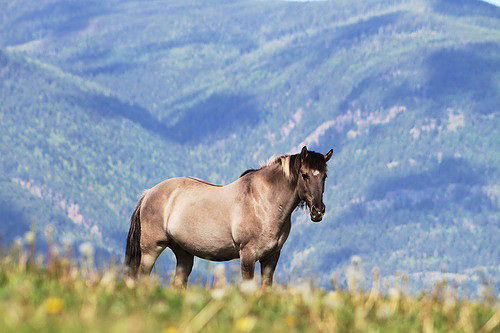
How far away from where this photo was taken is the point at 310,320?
6.53 meters

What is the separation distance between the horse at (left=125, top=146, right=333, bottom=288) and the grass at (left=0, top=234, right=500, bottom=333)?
3798mm

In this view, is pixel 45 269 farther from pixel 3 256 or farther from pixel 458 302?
pixel 458 302

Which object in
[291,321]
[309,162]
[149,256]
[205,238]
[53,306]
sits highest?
[53,306]

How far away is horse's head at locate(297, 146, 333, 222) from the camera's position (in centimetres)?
1262

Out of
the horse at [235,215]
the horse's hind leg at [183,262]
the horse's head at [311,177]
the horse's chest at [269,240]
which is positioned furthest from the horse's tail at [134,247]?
the horse's head at [311,177]

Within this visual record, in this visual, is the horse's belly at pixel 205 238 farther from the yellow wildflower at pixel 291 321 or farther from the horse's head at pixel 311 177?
the yellow wildflower at pixel 291 321

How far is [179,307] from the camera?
6.84 m

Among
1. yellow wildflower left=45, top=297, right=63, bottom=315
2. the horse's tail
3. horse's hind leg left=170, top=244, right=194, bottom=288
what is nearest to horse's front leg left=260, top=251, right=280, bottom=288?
horse's hind leg left=170, top=244, right=194, bottom=288

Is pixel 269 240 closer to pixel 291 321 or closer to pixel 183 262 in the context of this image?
pixel 183 262

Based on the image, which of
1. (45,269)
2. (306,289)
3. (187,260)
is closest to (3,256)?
(45,269)

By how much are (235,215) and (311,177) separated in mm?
1363

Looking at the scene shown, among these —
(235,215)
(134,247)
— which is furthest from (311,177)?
(134,247)

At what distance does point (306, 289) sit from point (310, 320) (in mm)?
401


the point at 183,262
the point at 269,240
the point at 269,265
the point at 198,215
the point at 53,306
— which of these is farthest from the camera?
the point at 183,262
